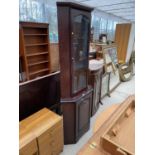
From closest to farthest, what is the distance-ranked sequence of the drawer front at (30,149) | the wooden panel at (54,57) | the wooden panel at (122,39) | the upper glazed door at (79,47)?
1. the drawer front at (30,149)
2. the upper glazed door at (79,47)
3. the wooden panel at (54,57)
4. the wooden panel at (122,39)

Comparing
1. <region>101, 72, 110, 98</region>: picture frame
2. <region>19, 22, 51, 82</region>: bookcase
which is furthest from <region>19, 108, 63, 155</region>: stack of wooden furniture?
<region>101, 72, 110, 98</region>: picture frame

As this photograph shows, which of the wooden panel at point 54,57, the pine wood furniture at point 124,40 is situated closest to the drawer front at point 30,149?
the wooden panel at point 54,57

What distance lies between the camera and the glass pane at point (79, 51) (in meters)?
1.90

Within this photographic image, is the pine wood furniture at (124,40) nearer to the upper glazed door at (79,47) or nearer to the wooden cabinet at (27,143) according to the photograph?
the upper glazed door at (79,47)

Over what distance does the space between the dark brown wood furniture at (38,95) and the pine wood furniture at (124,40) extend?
130 inches

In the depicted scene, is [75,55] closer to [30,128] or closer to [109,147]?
[30,128]

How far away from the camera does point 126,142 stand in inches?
35.2

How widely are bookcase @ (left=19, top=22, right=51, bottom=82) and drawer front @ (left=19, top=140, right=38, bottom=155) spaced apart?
1.93 m

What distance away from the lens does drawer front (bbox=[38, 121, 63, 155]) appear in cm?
176

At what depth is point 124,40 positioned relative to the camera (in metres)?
4.93

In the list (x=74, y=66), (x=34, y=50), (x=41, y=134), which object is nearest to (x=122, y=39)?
(x=34, y=50)

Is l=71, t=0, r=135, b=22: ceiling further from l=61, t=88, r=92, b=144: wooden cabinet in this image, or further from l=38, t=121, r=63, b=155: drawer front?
l=38, t=121, r=63, b=155: drawer front
